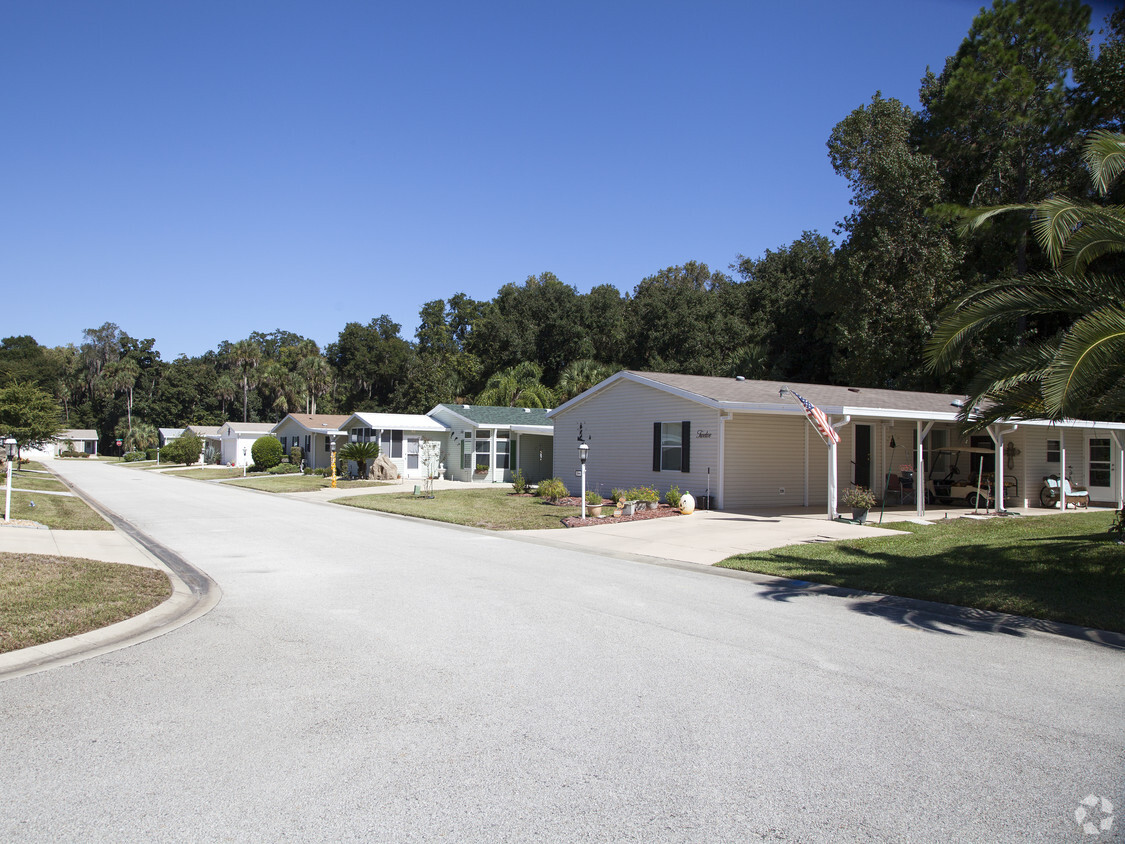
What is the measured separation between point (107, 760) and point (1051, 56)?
122ft

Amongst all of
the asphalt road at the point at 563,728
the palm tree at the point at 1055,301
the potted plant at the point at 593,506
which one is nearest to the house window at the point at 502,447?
the potted plant at the point at 593,506

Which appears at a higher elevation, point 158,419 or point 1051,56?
point 1051,56

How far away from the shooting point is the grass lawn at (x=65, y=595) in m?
7.07

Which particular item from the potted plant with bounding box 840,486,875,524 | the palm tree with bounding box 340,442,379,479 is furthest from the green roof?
the potted plant with bounding box 840,486,875,524

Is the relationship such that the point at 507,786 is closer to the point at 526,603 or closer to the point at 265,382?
the point at 526,603

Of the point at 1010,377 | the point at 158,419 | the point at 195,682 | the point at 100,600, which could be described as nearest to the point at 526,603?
the point at 195,682

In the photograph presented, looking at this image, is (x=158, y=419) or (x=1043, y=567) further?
(x=158, y=419)

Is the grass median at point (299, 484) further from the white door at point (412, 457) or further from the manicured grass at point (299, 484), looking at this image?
the white door at point (412, 457)

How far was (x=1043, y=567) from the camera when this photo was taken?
10539mm

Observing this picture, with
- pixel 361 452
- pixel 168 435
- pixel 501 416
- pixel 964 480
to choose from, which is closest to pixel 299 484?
pixel 361 452

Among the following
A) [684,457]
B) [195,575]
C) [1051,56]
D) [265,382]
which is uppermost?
[1051,56]

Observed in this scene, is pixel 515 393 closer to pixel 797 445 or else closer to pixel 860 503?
pixel 797 445

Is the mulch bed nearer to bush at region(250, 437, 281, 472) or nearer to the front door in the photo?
the front door

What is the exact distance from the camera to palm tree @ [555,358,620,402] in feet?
131
